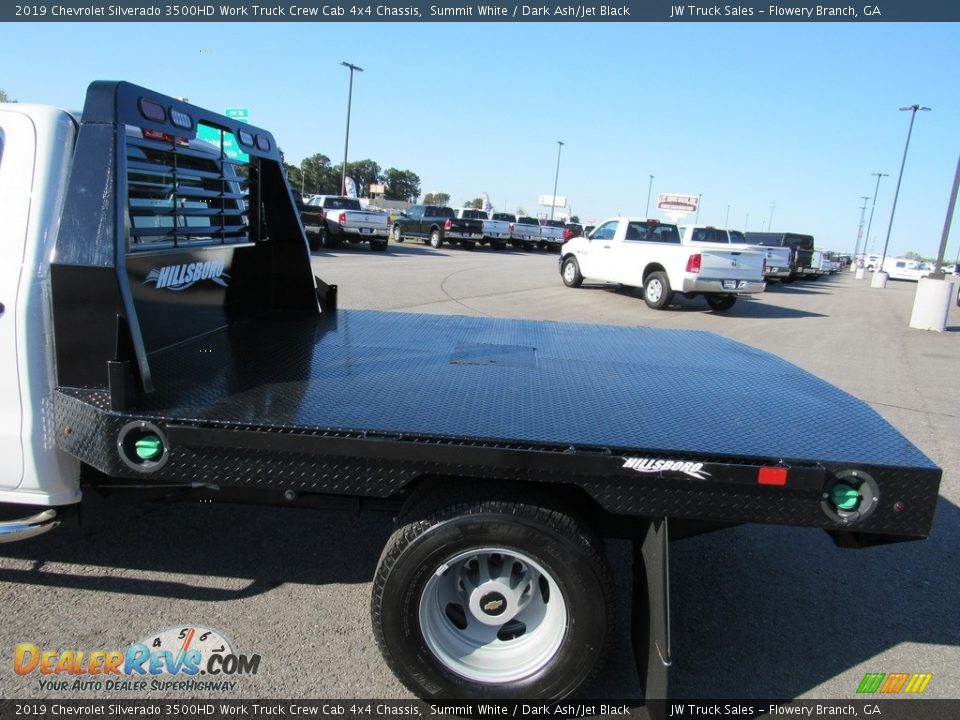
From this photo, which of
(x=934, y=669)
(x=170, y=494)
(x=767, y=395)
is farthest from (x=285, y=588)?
(x=934, y=669)

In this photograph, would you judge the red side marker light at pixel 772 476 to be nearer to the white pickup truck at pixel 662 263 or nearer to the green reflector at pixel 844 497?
the green reflector at pixel 844 497

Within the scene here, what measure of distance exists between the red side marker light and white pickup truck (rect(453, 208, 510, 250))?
103ft

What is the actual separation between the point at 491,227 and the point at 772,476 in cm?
3289

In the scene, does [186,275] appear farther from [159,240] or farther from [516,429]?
[516,429]

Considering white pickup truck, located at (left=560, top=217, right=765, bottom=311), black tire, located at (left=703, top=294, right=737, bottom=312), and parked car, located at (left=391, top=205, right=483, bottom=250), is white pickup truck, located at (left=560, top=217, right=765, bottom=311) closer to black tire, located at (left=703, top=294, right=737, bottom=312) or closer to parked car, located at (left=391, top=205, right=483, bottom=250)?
black tire, located at (left=703, top=294, right=737, bottom=312)

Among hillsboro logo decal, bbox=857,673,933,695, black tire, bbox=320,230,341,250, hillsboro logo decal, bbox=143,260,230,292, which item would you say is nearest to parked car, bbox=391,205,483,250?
black tire, bbox=320,230,341,250

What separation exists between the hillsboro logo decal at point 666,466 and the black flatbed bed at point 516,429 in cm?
2

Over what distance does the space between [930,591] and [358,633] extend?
9.78ft

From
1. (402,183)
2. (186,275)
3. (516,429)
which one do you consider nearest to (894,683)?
(516,429)

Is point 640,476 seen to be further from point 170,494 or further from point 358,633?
point 170,494

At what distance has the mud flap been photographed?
233 centimetres

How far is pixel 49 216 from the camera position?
2.73 meters

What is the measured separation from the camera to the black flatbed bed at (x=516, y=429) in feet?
7.64

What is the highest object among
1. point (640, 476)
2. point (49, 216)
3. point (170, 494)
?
point (49, 216)
